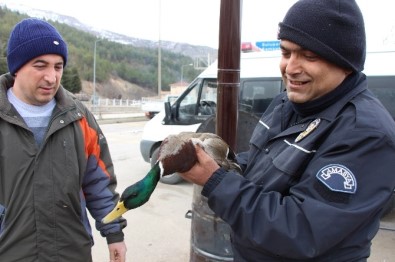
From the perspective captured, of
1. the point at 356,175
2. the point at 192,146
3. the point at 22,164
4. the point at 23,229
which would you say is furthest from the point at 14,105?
the point at 356,175

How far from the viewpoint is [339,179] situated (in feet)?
4.03

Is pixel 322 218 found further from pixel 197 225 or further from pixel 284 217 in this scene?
pixel 197 225

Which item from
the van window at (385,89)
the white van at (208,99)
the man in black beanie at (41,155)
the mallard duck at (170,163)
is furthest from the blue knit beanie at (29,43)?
the van window at (385,89)

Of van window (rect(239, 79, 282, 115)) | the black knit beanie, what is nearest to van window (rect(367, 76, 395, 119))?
van window (rect(239, 79, 282, 115))

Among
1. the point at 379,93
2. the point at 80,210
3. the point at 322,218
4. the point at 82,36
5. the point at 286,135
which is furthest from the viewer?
the point at 82,36

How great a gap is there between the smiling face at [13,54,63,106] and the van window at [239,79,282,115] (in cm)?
536

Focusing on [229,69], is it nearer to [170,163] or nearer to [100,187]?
[100,187]

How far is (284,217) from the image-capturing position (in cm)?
127

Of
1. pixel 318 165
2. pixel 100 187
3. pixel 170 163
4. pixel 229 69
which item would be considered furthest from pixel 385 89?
pixel 170 163

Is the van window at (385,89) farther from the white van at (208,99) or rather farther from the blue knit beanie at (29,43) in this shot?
the blue knit beanie at (29,43)

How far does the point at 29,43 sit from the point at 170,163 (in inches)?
45.0

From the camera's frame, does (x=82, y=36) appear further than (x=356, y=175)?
Yes

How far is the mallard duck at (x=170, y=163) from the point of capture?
1.46m

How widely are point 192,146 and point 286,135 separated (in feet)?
1.28
